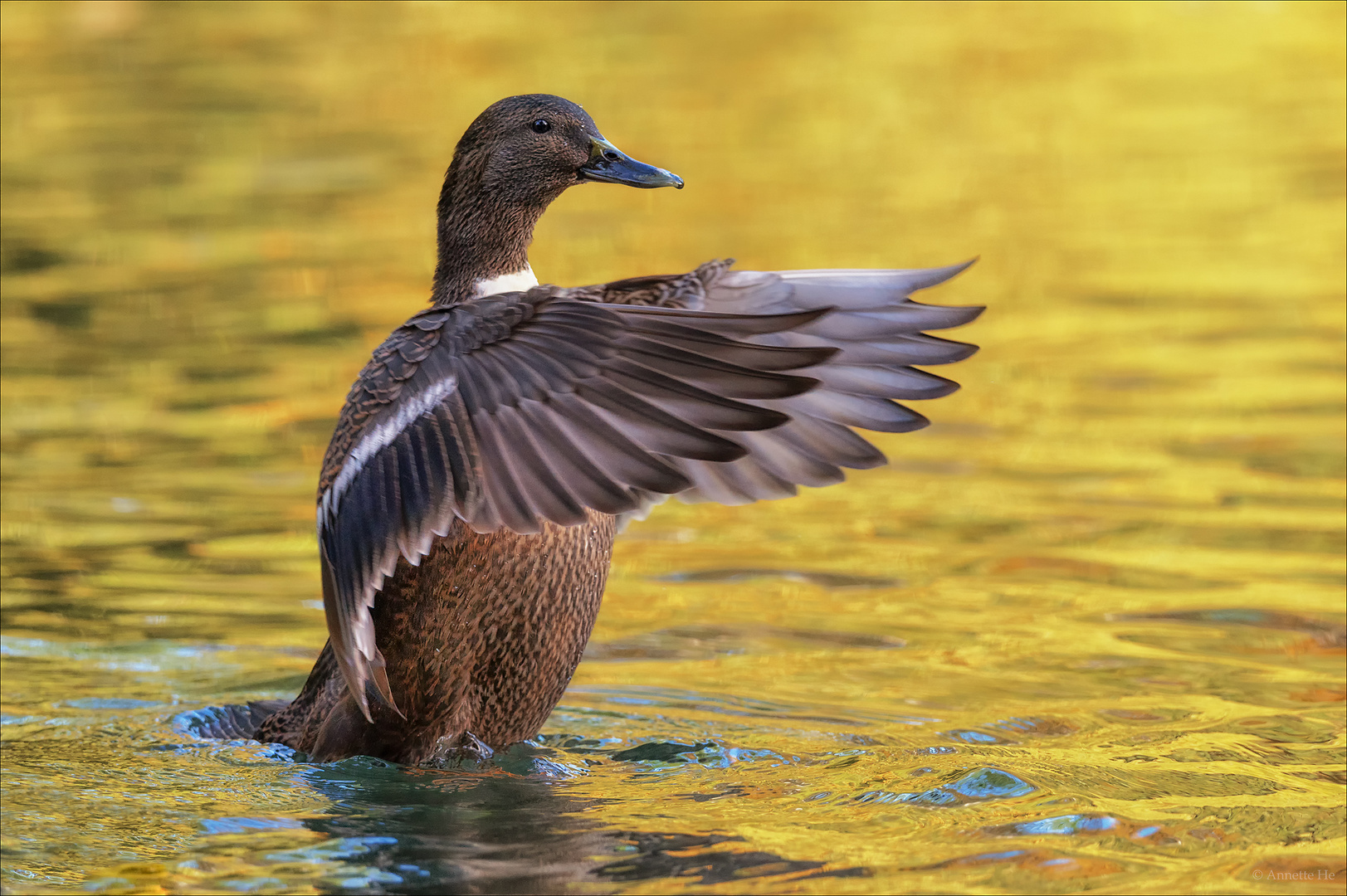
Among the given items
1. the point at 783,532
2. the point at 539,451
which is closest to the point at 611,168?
the point at 539,451

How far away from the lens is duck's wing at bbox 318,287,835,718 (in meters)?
5.55

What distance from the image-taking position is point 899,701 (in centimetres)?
760

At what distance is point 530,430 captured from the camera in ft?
19.1

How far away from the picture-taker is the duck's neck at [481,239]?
732cm

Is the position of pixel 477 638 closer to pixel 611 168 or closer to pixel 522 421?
pixel 522 421

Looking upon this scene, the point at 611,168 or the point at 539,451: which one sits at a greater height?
the point at 611,168

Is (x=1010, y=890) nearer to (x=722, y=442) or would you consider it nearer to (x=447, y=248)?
(x=722, y=442)

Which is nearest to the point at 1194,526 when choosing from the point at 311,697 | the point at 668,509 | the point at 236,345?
the point at 668,509

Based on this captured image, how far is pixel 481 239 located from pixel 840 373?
58.4 inches

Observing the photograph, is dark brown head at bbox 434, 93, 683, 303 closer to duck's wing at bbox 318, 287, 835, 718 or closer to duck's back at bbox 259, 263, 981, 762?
duck's back at bbox 259, 263, 981, 762

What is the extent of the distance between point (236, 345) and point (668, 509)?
4.31 meters

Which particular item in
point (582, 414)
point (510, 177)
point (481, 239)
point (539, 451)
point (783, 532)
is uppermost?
point (510, 177)

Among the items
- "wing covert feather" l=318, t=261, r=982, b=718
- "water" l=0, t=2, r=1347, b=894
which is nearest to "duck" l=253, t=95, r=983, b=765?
"wing covert feather" l=318, t=261, r=982, b=718

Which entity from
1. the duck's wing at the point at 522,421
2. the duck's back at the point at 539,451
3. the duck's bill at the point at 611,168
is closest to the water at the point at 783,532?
the duck's back at the point at 539,451
